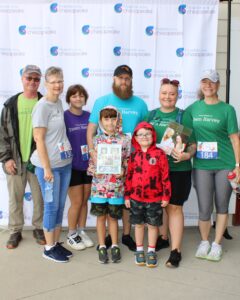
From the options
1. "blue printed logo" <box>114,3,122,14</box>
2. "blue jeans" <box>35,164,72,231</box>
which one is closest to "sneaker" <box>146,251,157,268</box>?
"blue jeans" <box>35,164,72,231</box>

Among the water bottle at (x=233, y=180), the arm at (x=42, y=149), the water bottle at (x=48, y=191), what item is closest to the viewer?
the arm at (x=42, y=149)

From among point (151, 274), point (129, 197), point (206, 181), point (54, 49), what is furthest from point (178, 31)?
point (151, 274)

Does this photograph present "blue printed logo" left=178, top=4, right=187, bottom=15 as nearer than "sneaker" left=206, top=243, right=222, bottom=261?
No

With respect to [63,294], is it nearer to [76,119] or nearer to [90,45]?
[76,119]

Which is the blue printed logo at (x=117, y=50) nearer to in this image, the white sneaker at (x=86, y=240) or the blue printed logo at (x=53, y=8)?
the blue printed logo at (x=53, y=8)

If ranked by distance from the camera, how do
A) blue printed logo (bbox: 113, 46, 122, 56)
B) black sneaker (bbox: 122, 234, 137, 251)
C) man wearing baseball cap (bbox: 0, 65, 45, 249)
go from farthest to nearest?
blue printed logo (bbox: 113, 46, 122, 56), black sneaker (bbox: 122, 234, 137, 251), man wearing baseball cap (bbox: 0, 65, 45, 249)

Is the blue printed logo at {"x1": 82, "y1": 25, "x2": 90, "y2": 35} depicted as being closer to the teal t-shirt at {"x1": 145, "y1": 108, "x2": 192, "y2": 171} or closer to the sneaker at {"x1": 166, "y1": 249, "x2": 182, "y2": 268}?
the teal t-shirt at {"x1": 145, "y1": 108, "x2": 192, "y2": 171}

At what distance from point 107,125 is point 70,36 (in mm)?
1457

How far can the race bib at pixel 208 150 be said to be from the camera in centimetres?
356

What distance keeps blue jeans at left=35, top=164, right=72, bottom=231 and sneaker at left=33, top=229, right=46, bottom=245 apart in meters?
0.49

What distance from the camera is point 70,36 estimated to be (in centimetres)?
428

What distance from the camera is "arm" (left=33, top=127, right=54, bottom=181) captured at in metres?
3.29

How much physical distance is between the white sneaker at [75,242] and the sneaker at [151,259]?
0.78 m

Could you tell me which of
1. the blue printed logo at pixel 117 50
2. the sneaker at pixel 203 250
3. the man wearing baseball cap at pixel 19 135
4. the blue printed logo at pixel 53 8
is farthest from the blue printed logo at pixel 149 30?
the sneaker at pixel 203 250
